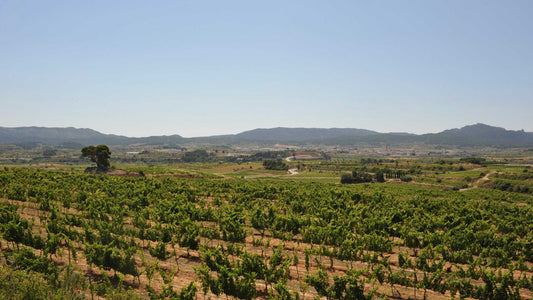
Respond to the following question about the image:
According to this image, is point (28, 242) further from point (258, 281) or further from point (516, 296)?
point (516, 296)

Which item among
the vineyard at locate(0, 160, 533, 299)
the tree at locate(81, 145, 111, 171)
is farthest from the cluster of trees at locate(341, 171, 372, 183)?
the tree at locate(81, 145, 111, 171)

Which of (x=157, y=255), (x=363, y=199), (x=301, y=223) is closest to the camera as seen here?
(x=157, y=255)

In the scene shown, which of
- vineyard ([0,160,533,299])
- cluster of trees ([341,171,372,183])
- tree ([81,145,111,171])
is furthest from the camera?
cluster of trees ([341,171,372,183])

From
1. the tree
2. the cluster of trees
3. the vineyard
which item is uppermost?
the tree

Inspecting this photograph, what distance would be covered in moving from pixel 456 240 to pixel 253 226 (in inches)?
669

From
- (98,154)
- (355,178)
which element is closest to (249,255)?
(98,154)

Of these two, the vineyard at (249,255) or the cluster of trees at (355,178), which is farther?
the cluster of trees at (355,178)

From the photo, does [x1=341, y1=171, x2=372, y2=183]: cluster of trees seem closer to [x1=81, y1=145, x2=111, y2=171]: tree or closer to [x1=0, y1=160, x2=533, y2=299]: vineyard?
[x1=0, y1=160, x2=533, y2=299]: vineyard

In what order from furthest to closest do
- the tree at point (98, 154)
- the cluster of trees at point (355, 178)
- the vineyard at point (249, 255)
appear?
1. the cluster of trees at point (355, 178)
2. the tree at point (98, 154)
3. the vineyard at point (249, 255)

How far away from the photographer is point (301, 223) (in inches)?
998

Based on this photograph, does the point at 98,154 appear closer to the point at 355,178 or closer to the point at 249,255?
the point at 249,255

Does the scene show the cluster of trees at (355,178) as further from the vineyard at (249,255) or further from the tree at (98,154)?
the tree at (98,154)

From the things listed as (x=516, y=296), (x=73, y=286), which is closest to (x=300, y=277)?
(x=516, y=296)

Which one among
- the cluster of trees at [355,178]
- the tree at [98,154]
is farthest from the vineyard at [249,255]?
the cluster of trees at [355,178]
